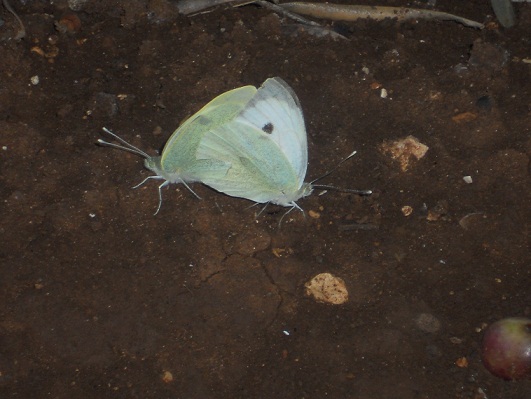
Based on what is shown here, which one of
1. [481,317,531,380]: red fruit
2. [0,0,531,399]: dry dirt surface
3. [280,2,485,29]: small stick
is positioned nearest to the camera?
[481,317,531,380]: red fruit

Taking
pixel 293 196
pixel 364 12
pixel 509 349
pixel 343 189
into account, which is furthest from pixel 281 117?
pixel 509 349

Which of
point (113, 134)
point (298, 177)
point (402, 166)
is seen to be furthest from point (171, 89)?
point (402, 166)

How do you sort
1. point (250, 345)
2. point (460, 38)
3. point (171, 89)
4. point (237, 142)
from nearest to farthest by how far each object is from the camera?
point (250, 345) < point (237, 142) < point (171, 89) < point (460, 38)

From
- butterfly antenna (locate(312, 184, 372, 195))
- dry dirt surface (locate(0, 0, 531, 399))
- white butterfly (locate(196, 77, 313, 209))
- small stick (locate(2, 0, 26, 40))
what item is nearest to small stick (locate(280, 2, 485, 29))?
dry dirt surface (locate(0, 0, 531, 399))

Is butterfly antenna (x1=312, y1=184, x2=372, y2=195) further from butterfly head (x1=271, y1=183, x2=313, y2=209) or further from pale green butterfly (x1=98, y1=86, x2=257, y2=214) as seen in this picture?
pale green butterfly (x1=98, y1=86, x2=257, y2=214)

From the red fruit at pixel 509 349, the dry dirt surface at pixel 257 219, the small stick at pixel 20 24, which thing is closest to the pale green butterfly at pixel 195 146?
the dry dirt surface at pixel 257 219

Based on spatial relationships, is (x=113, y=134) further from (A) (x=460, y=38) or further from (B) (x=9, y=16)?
(A) (x=460, y=38)
